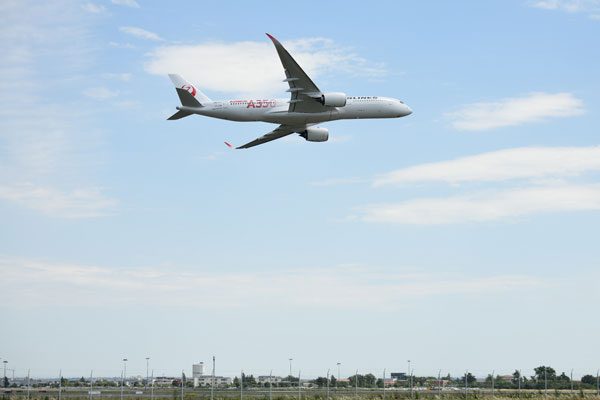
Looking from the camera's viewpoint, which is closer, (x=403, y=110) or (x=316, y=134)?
(x=316, y=134)

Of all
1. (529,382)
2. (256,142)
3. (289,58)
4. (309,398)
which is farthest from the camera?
(529,382)

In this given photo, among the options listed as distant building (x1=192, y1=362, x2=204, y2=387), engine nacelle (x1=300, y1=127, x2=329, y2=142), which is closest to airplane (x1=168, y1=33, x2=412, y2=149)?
engine nacelle (x1=300, y1=127, x2=329, y2=142)

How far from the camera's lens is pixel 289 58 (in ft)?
250

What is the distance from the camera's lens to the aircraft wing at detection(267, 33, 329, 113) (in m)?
76.9

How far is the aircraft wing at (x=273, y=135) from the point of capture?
8575 cm

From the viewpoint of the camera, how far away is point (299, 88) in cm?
7900

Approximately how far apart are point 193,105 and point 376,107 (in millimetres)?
18654

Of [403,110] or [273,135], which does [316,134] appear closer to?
[273,135]

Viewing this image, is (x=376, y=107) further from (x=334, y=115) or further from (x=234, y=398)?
(x=234, y=398)

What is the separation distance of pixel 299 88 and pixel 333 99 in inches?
132

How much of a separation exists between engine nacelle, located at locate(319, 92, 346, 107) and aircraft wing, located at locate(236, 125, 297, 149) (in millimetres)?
7105

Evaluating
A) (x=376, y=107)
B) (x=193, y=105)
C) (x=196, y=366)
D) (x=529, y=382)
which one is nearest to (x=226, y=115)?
(x=193, y=105)

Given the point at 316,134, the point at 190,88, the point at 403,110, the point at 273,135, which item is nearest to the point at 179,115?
the point at 190,88

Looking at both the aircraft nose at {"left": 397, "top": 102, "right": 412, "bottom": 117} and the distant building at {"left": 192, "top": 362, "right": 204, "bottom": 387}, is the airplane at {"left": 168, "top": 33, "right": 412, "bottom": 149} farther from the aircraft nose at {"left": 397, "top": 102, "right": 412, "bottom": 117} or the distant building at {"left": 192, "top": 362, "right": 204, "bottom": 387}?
the distant building at {"left": 192, "top": 362, "right": 204, "bottom": 387}
